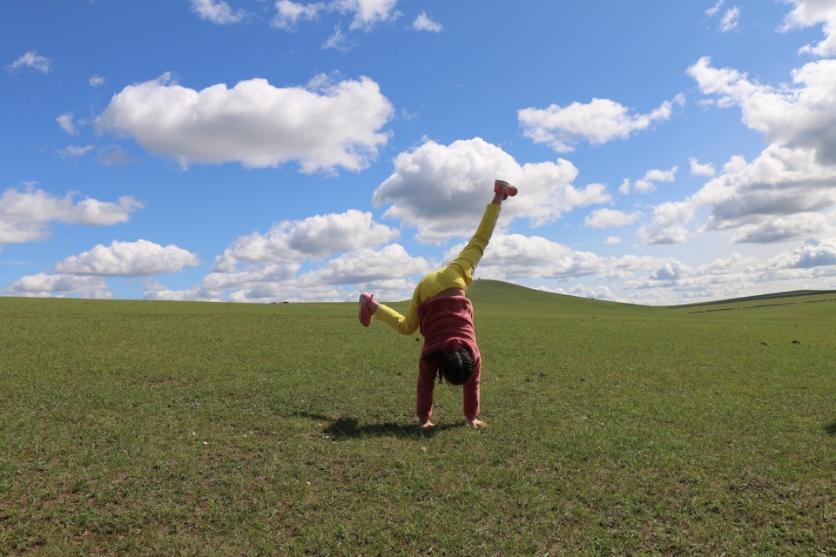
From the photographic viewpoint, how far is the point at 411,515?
228 inches

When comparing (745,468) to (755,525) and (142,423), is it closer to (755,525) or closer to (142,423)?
(755,525)

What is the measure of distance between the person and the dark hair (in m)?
0.05

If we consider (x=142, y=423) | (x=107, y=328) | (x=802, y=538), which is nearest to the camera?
(x=802, y=538)

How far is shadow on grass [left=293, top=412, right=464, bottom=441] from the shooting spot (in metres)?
8.35

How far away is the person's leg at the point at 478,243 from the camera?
8.78 m

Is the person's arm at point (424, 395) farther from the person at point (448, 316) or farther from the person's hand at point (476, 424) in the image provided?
the person's hand at point (476, 424)

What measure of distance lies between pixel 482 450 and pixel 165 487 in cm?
415

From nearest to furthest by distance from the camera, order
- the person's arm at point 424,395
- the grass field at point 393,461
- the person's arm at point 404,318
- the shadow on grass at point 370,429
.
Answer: the grass field at point 393,461 < the shadow on grass at point 370,429 < the person's arm at point 424,395 < the person's arm at point 404,318

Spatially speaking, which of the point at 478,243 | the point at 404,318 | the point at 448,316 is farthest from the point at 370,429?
the point at 478,243

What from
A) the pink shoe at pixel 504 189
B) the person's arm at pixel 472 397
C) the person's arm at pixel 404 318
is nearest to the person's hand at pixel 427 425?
the person's arm at pixel 472 397

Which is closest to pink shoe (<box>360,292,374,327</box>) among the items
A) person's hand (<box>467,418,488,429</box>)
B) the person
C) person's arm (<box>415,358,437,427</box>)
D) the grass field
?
the person

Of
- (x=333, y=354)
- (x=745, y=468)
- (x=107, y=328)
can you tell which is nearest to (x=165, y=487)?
(x=745, y=468)

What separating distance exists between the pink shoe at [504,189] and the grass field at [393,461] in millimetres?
3845

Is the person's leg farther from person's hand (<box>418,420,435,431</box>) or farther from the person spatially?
person's hand (<box>418,420,435,431</box>)
